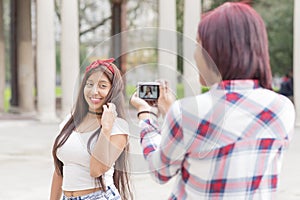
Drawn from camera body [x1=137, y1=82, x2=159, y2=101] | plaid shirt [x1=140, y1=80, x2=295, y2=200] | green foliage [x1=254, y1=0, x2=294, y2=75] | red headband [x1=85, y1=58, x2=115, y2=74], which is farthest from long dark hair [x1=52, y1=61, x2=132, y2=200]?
green foliage [x1=254, y1=0, x2=294, y2=75]

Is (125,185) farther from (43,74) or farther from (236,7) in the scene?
(43,74)

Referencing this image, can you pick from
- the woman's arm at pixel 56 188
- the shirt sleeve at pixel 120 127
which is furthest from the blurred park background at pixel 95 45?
the woman's arm at pixel 56 188

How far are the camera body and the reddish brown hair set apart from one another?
267 mm

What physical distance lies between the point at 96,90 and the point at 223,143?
109 cm

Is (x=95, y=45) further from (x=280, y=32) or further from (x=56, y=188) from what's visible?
(x=56, y=188)

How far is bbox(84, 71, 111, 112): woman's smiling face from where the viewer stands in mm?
3268

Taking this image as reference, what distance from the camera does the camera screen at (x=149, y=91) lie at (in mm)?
2449

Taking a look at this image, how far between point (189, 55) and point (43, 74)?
86.1ft

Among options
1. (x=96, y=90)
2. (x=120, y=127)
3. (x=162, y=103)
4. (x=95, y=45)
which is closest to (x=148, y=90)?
(x=162, y=103)

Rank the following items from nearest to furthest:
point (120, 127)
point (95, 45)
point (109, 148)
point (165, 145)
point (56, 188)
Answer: point (165, 145) → point (120, 127) → point (109, 148) → point (56, 188) → point (95, 45)

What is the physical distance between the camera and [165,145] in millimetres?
2344

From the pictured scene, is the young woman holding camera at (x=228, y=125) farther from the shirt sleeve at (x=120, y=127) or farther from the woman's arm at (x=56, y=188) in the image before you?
the woman's arm at (x=56, y=188)

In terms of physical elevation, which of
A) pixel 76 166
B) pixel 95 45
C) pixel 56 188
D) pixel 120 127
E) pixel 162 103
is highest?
pixel 95 45

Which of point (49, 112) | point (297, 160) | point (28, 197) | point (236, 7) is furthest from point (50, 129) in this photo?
point (236, 7)
